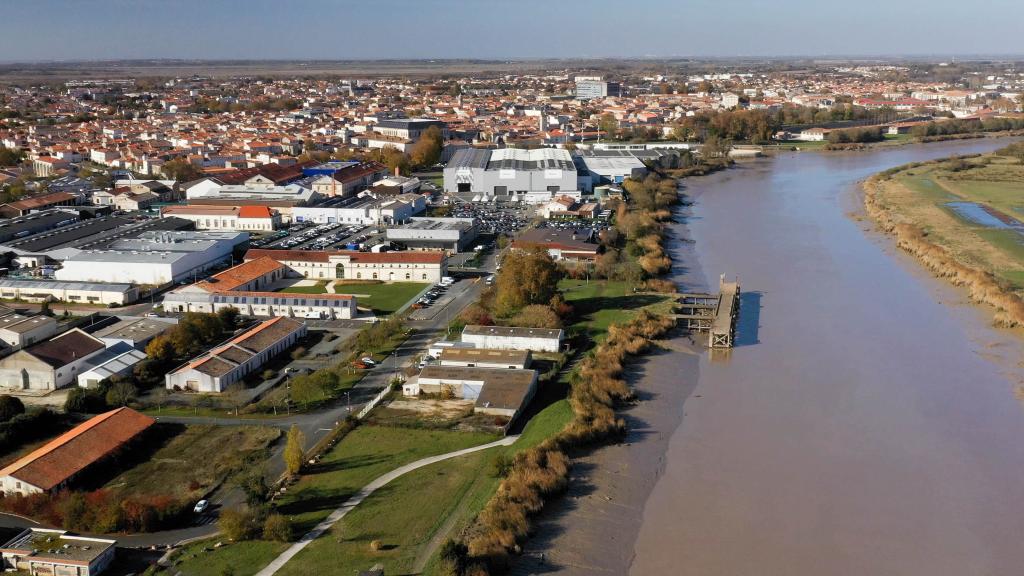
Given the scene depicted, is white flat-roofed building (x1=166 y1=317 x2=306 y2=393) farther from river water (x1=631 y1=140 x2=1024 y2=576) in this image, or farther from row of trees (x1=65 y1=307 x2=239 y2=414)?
river water (x1=631 y1=140 x2=1024 y2=576)

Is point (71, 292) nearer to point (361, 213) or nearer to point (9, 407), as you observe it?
point (9, 407)

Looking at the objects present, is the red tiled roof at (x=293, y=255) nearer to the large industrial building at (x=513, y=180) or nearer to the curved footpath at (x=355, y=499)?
the curved footpath at (x=355, y=499)

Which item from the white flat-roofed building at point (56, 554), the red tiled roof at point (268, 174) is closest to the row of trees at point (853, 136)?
the red tiled roof at point (268, 174)

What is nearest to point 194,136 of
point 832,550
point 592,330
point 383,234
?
point 383,234

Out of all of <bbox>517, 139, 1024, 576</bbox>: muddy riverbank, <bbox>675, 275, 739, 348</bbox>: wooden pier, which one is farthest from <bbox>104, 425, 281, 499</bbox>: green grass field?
<bbox>675, 275, 739, 348</bbox>: wooden pier

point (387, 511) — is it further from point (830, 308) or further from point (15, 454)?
point (830, 308)

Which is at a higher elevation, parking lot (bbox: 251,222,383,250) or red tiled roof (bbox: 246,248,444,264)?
red tiled roof (bbox: 246,248,444,264)
